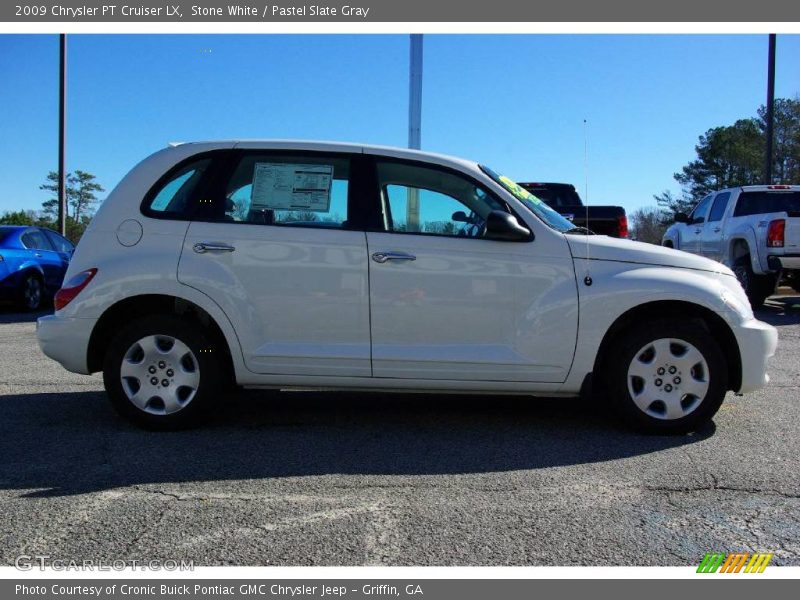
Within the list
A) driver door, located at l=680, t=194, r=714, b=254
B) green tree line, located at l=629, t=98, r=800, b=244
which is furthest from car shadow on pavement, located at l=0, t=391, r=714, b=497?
green tree line, located at l=629, t=98, r=800, b=244

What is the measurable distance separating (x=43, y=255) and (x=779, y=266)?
40.3 ft

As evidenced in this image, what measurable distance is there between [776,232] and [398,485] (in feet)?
31.0

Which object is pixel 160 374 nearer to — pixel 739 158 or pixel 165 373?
pixel 165 373

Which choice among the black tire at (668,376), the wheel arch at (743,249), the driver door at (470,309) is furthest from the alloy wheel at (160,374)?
the wheel arch at (743,249)

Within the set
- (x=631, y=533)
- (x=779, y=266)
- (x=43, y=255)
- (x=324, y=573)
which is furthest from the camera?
(x=43, y=255)

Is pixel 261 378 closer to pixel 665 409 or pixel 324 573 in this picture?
pixel 324 573

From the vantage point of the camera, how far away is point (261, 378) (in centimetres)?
468

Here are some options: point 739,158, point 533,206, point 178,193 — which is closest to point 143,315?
point 178,193

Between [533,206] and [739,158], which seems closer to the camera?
[533,206]

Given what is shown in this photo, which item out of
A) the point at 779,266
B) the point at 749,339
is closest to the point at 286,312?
the point at 749,339

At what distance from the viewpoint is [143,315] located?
187 inches

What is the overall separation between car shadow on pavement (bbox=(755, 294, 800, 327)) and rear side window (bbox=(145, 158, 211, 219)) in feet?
28.7

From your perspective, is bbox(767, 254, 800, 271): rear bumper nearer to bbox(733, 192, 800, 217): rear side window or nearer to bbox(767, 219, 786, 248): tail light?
bbox(767, 219, 786, 248): tail light

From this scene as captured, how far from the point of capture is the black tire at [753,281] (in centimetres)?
1170
